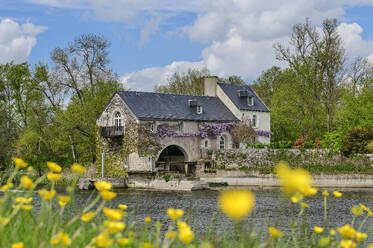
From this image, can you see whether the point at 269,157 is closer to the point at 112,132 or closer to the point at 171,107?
the point at 171,107

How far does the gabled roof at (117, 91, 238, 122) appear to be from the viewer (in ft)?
116

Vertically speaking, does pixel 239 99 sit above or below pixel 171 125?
above

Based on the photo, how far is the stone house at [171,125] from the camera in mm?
34719

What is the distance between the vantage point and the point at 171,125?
36.1 meters

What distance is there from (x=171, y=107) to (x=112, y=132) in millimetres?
4566

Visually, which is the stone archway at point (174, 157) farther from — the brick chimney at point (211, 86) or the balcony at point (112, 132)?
the brick chimney at point (211, 86)

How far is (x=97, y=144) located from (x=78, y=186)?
5.71 m

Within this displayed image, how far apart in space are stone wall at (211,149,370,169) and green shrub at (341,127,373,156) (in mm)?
666

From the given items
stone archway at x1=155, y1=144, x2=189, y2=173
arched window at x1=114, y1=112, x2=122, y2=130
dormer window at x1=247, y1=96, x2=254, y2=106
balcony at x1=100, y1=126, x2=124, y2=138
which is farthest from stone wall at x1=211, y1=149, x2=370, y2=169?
dormer window at x1=247, y1=96, x2=254, y2=106

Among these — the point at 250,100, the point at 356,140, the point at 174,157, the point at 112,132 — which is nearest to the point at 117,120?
the point at 112,132

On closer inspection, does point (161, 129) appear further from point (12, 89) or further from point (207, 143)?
point (12, 89)

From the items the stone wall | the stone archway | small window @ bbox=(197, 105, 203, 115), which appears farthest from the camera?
small window @ bbox=(197, 105, 203, 115)

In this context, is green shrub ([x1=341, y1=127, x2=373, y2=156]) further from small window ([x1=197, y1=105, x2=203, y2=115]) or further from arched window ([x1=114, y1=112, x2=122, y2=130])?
arched window ([x1=114, y1=112, x2=122, y2=130])

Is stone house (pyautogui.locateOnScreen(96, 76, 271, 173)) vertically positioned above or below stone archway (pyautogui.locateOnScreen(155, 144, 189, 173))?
above
